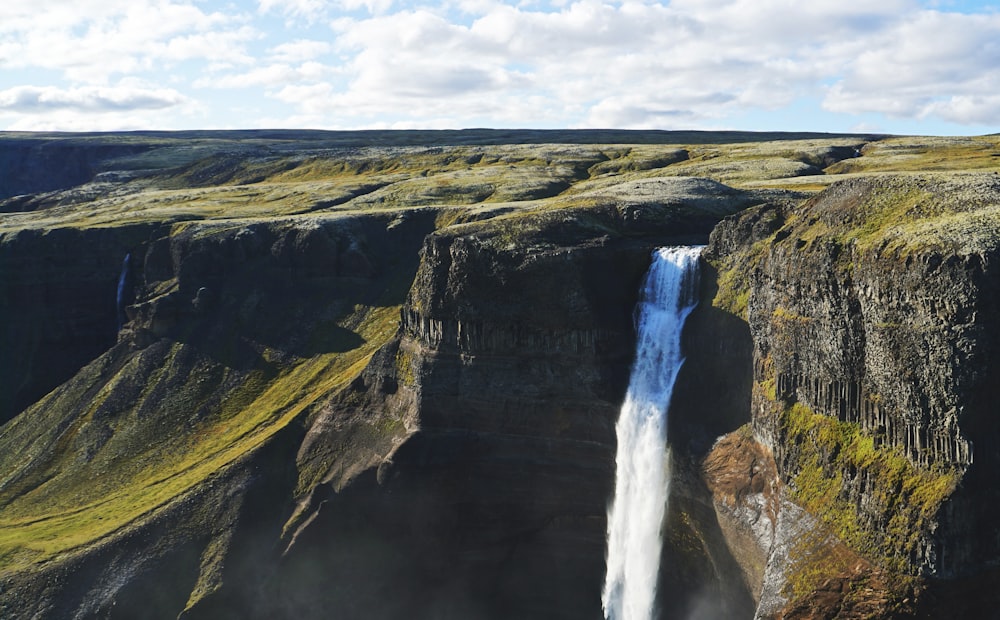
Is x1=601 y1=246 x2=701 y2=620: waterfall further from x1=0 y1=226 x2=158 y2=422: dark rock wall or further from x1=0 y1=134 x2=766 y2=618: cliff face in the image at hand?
x1=0 y1=226 x2=158 y2=422: dark rock wall

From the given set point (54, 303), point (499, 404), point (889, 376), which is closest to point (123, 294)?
point (54, 303)

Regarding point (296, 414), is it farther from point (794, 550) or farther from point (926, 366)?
point (926, 366)

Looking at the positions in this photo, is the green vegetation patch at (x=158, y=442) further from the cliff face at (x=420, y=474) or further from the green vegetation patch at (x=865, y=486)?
the green vegetation patch at (x=865, y=486)

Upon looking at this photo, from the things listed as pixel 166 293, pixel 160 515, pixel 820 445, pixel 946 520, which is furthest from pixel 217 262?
pixel 946 520

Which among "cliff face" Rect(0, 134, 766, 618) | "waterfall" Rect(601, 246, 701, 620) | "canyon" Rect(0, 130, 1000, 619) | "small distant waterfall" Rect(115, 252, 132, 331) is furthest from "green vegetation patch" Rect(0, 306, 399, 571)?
"waterfall" Rect(601, 246, 701, 620)

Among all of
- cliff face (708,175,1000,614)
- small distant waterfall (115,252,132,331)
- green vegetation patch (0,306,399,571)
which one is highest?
cliff face (708,175,1000,614)

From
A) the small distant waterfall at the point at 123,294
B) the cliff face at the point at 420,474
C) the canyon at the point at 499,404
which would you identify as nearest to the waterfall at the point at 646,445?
the canyon at the point at 499,404

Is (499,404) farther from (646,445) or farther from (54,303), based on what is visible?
(54,303)
